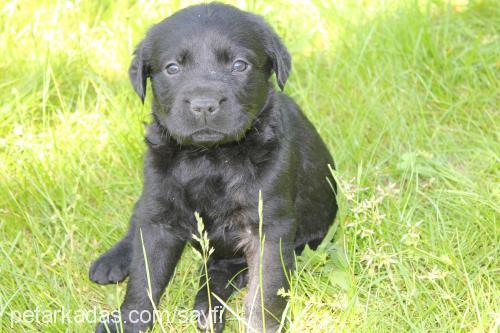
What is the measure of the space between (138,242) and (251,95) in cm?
85

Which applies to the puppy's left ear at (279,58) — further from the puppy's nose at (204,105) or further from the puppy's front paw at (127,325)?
the puppy's front paw at (127,325)

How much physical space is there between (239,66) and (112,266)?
1.26m

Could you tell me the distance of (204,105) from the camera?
3.16 m

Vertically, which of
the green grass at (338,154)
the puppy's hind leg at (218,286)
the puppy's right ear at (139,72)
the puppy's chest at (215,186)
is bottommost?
the puppy's hind leg at (218,286)

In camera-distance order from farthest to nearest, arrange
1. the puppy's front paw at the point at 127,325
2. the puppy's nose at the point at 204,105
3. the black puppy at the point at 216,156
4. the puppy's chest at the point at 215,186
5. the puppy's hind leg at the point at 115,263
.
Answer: the puppy's hind leg at the point at 115,263
the puppy's front paw at the point at 127,325
the puppy's chest at the point at 215,186
the black puppy at the point at 216,156
the puppy's nose at the point at 204,105

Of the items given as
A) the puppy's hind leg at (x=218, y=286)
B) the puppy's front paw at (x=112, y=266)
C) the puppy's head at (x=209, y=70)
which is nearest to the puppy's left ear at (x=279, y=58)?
the puppy's head at (x=209, y=70)

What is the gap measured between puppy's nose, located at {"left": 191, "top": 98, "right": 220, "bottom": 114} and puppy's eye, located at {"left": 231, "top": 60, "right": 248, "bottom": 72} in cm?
27

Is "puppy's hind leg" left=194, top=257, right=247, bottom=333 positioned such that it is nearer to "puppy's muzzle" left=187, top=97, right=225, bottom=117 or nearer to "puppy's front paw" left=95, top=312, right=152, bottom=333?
"puppy's front paw" left=95, top=312, right=152, bottom=333

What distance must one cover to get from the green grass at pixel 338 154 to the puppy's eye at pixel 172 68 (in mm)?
901

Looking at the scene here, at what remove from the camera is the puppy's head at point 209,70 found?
323 cm

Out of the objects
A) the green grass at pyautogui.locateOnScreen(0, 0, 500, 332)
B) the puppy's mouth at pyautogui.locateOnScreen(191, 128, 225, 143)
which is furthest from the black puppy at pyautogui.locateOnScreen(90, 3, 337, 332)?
the green grass at pyautogui.locateOnScreen(0, 0, 500, 332)

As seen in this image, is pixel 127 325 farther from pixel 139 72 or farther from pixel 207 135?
pixel 139 72

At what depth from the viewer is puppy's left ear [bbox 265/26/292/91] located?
358 centimetres

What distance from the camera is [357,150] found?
15.1 feet
